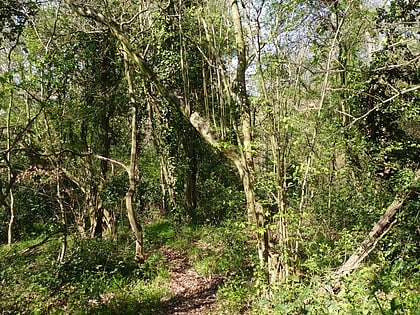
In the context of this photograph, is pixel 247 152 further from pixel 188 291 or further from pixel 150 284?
pixel 150 284

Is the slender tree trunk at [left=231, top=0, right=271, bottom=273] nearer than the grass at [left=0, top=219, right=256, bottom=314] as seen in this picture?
Yes

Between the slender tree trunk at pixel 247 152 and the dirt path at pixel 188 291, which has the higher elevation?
the slender tree trunk at pixel 247 152

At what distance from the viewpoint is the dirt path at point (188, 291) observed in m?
6.28

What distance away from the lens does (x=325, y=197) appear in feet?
23.8

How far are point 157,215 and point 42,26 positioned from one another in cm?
814

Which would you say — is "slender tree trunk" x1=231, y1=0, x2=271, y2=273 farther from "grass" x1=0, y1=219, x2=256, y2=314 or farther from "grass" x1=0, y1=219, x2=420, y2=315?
"grass" x1=0, y1=219, x2=256, y2=314

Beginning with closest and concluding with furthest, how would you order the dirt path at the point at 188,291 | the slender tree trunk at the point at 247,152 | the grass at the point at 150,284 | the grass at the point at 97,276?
the grass at the point at 150,284, the slender tree trunk at the point at 247,152, the grass at the point at 97,276, the dirt path at the point at 188,291

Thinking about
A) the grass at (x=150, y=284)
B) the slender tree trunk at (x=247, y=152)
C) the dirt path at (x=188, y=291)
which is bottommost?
the dirt path at (x=188, y=291)

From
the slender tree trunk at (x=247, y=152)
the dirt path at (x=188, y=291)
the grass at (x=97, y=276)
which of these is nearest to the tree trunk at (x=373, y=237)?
the slender tree trunk at (x=247, y=152)

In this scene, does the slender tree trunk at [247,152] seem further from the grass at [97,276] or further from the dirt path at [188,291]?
the grass at [97,276]

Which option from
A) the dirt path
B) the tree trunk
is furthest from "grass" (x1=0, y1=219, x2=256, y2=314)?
the tree trunk

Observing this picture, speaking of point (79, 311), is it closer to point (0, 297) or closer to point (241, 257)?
point (0, 297)

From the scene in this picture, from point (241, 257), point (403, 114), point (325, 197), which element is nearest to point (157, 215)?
point (241, 257)

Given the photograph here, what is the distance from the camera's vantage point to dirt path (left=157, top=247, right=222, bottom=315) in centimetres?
628
